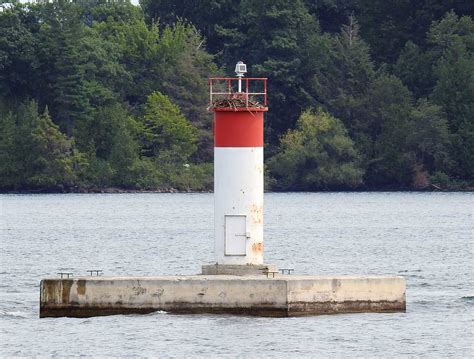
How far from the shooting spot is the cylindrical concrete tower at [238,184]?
111 ft

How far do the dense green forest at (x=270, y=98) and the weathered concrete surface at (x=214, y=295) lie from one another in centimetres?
8215

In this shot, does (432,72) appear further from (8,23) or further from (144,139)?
(8,23)

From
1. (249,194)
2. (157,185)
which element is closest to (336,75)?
(157,185)

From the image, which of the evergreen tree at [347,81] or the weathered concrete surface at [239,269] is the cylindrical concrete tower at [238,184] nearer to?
the weathered concrete surface at [239,269]

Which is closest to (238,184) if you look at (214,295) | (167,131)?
(214,295)

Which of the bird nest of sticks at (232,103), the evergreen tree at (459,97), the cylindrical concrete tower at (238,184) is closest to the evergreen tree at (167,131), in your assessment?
the evergreen tree at (459,97)

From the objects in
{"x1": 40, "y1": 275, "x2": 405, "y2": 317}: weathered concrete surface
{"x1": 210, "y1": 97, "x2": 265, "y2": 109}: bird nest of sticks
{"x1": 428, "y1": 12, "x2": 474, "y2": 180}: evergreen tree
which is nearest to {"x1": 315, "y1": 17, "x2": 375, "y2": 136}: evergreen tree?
{"x1": 428, "y1": 12, "x2": 474, "y2": 180}: evergreen tree

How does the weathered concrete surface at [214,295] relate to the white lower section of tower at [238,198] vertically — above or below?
below

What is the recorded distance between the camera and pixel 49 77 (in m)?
121

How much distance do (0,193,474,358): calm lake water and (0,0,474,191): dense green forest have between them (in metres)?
8.60

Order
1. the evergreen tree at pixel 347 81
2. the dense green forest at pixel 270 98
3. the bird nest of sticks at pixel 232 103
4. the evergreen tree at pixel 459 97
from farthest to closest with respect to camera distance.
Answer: the evergreen tree at pixel 347 81 < the dense green forest at pixel 270 98 < the evergreen tree at pixel 459 97 < the bird nest of sticks at pixel 232 103

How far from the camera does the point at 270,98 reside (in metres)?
121

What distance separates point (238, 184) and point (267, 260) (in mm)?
18626

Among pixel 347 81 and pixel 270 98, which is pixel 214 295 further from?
pixel 347 81
